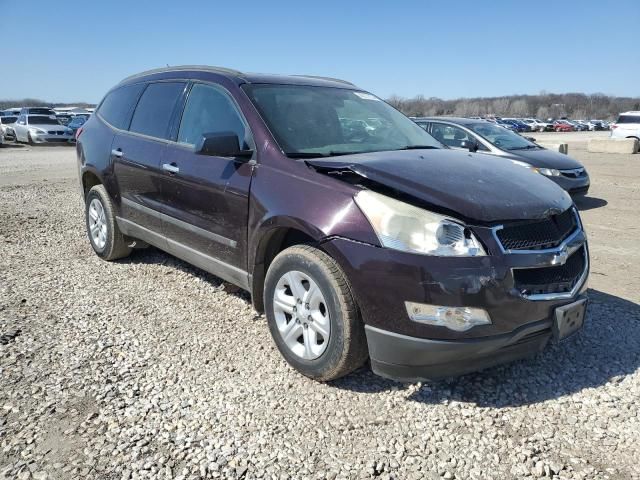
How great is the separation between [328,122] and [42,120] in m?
27.6

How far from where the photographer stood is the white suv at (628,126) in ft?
80.7

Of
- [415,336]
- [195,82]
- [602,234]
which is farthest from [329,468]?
[602,234]

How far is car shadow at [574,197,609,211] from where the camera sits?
9.53 meters

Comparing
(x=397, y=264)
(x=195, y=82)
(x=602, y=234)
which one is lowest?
(x=602, y=234)

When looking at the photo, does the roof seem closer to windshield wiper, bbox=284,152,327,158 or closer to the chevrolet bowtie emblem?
windshield wiper, bbox=284,152,327,158

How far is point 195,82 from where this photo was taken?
4246mm

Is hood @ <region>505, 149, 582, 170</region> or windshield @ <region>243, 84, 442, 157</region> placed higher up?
windshield @ <region>243, 84, 442, 157</region>

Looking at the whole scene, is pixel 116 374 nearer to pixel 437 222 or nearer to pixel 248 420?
pixel 248 420

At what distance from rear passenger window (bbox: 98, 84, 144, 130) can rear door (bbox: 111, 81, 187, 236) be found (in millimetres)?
127

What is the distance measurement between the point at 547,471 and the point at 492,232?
3.79 feet

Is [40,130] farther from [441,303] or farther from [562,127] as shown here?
[562,127]

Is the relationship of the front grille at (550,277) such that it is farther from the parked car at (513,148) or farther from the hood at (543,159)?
the hood at (543,159)

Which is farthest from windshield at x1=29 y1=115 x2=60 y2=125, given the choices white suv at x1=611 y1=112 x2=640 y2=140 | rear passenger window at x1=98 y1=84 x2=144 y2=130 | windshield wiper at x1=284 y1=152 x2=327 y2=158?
white suv at x1=611 y1=112 x2=640 y2=140

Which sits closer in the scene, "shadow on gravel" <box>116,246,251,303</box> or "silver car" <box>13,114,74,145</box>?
"shadow on gravel" <box>116,246,251,303</box>
